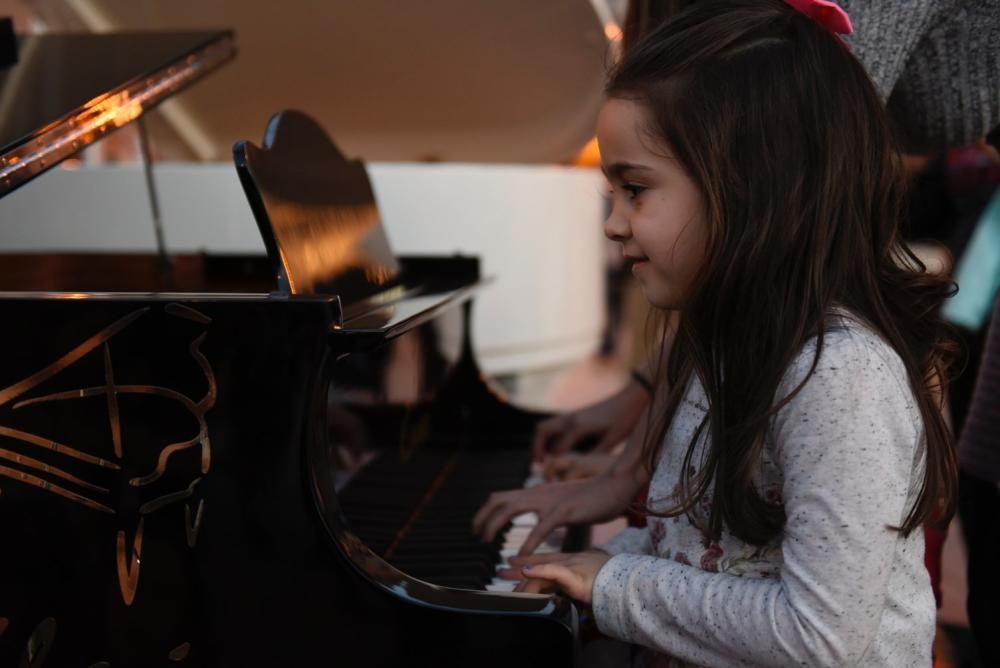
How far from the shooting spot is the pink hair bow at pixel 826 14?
109cm

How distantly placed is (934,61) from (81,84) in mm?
Result: 1320

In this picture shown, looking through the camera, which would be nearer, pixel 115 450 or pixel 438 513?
pixel 115 450

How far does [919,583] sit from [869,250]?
15.1 inches

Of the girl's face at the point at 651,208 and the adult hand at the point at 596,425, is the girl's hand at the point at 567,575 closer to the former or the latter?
the girl's face at the point at 651,208

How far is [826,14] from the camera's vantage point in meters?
1.10

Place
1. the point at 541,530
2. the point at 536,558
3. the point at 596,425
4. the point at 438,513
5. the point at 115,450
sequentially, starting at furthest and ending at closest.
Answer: the point at 596,425, the point at 438,513, the point at 541,530, the point at 536,558, the point at 115,450

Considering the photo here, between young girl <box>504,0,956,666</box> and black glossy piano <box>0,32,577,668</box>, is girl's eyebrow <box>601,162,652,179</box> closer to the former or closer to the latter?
young girl <box>504,0,956,666</box>

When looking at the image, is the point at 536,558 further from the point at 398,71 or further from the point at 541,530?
the point at 398,71

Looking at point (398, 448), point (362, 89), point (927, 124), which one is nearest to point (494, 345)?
point (362, 89)

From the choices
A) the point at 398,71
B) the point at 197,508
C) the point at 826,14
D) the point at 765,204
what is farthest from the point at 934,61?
the point at 398,71

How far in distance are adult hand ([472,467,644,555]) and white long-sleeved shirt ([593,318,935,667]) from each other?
0.30 m

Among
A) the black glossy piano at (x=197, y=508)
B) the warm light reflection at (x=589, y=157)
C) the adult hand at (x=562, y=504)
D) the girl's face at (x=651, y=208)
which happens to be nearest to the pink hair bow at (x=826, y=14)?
the girl's face at (x=651, y=208)

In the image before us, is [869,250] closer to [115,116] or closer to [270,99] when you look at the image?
[115,116]

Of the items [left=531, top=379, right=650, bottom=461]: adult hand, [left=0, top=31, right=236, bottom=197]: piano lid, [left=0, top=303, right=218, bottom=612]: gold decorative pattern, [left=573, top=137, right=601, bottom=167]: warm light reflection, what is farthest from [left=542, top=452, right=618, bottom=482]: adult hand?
[left=573, top=137, right=601, bottom=167]: warm light reflection
